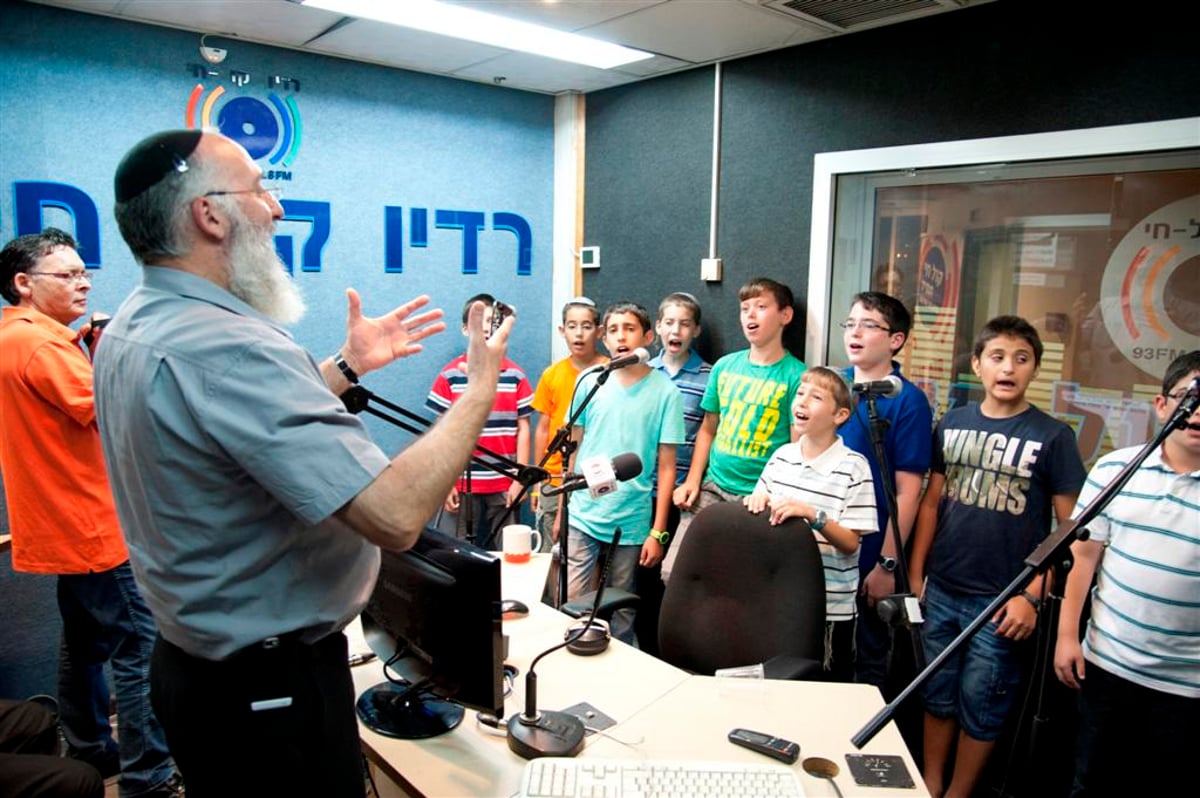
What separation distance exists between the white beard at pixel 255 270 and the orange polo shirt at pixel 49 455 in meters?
1.49

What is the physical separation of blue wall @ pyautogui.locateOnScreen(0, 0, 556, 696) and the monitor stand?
2.27m

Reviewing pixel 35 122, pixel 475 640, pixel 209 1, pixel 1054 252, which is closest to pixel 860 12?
pixel 1054 252

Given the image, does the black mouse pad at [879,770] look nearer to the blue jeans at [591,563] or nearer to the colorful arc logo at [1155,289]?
the blue jeans at [591,563]

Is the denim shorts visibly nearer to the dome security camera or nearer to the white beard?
the white beard

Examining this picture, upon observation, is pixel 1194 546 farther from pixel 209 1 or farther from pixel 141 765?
pixel 209 1

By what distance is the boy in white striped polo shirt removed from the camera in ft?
7.75

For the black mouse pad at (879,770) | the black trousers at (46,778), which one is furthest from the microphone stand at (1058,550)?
the black trousers at (46,778)

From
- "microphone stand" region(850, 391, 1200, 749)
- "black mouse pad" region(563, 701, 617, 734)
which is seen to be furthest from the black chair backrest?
"microphone stand" region(850, 391, 1200, 749)

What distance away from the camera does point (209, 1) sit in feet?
9.62

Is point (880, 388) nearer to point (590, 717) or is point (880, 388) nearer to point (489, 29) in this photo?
point (590, 717)

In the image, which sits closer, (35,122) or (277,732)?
(277,732)

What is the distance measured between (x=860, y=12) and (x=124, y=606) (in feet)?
10.6

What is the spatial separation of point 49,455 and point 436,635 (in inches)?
68.5

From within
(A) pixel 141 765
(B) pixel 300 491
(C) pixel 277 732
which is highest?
(B) pixel 300 491
